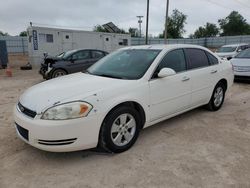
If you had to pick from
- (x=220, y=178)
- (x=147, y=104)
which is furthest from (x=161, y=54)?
(x=220, y=178)

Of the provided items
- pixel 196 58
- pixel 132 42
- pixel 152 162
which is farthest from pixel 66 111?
pixel 132 42

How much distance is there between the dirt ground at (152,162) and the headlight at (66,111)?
2.21ft

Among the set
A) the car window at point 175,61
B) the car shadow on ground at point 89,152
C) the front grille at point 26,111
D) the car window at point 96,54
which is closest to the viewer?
the front grille at point 26,111

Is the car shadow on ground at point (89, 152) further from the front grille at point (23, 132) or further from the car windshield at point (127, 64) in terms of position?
the car windshield at point (127, 64)

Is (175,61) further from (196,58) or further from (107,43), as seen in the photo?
(107,43)

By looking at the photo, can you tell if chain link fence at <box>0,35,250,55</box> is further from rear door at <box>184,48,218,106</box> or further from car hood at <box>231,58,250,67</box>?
rear door at <box>184,48,218,106</box>

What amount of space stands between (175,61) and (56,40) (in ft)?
42.9

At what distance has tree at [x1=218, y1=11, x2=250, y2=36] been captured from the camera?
69.9m

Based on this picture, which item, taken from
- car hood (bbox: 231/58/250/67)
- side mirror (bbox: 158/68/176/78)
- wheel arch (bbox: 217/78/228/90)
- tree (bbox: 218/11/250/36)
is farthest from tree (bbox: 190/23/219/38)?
side mirror (bbox: 158/68/176/78)

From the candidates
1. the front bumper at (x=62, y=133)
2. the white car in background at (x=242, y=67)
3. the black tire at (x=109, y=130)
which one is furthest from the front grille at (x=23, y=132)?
the white car in background at (x=242, y=67)

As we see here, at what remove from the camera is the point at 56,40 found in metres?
15.8

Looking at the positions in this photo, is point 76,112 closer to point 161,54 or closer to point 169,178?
point 169,178

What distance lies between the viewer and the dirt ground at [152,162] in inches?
108

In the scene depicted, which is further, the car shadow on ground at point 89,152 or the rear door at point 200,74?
the rear door at point 200,74
